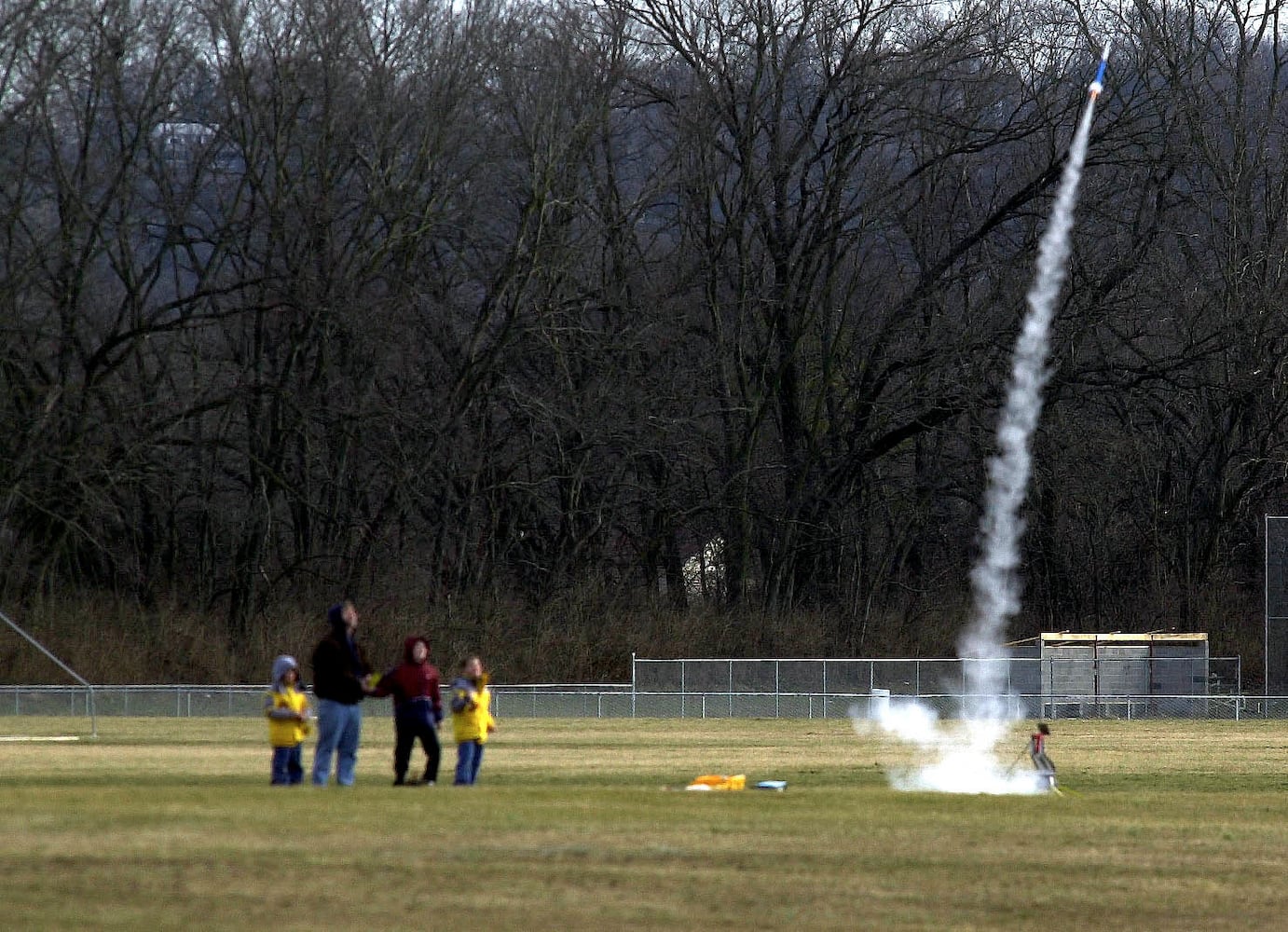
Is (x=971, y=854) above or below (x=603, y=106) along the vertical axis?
below

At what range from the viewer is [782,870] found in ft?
A: 59.6

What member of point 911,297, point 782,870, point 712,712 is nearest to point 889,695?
point 712,712

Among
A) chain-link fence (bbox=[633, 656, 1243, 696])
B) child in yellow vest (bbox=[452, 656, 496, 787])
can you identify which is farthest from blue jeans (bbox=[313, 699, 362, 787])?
chain-link fence (bbox=[633, 656, 1243, 696])

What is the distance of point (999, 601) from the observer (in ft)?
217

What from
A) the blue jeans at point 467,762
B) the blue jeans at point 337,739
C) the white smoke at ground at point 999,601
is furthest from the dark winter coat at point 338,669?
the white smoke at ground at point 999,601

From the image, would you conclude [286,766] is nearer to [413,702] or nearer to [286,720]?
[286,720]

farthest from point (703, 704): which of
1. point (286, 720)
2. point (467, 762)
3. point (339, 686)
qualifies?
point (339, 686)

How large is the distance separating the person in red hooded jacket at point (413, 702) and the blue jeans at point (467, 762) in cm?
74

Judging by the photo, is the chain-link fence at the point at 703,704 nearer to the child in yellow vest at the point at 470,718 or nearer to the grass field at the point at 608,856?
the grass field at the point at 608,856

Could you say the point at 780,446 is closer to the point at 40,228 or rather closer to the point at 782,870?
the point at 40,228

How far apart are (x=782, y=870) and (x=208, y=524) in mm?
44057

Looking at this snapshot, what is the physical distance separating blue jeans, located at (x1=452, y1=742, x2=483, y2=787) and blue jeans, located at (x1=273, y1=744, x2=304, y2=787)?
1948 millimetres

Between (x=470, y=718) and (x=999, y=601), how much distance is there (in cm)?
4528

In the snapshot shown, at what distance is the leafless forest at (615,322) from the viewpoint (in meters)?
56.5
